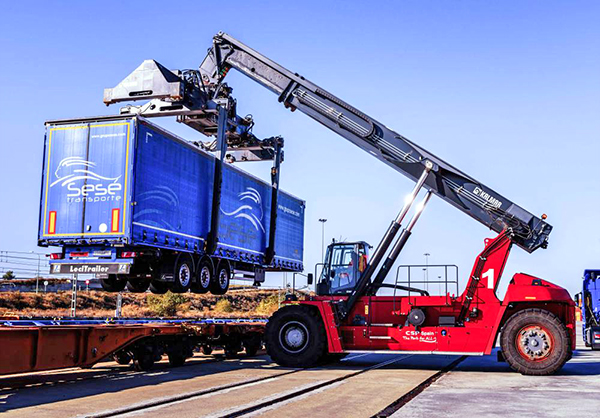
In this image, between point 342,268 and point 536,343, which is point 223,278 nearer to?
point 342,268

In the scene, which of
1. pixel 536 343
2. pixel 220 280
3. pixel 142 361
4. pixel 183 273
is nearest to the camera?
pixel 536 343

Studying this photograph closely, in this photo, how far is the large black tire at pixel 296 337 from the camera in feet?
50.4

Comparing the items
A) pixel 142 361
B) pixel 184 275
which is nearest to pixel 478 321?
pixel 142 361

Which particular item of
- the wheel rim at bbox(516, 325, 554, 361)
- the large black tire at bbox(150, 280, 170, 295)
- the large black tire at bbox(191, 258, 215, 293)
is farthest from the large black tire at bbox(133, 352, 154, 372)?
the wheel rim at bbox(516, 325, 554, 361)

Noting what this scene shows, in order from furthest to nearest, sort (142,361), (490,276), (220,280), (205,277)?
(220,280) → (205,277) → (490,276) → (142,361)

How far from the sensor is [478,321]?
48.8 feet

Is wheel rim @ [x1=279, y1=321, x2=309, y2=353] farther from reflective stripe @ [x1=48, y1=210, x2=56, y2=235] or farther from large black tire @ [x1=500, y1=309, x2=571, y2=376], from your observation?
reflective stripe @ [x1=48, y1=210, x2=56, y2=235]

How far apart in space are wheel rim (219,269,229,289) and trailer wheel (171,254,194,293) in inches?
73.0

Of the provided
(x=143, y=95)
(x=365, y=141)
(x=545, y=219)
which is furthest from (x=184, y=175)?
(x=545, y=219)

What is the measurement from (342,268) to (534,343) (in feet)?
15.8

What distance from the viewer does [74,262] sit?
16.3 m

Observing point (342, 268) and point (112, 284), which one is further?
point (112, 284)

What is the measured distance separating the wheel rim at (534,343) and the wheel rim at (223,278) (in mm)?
9462

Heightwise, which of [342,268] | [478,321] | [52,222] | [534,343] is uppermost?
[52,222]
